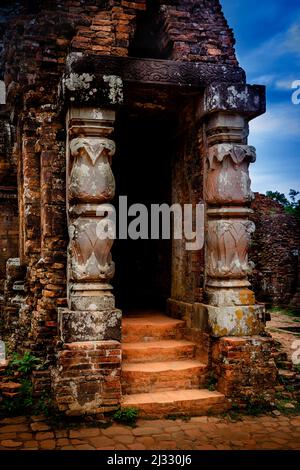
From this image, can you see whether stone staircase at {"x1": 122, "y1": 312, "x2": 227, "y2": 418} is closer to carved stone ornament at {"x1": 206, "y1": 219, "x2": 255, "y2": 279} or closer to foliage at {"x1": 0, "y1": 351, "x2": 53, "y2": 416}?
foliage at {"x1": 0, "y1": 351, "x2": 53, "y2": 416}

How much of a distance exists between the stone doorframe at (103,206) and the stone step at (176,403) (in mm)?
273

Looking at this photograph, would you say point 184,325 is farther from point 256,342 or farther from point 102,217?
point 102,217

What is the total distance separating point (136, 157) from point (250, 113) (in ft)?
9.84

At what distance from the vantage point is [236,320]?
5.08m

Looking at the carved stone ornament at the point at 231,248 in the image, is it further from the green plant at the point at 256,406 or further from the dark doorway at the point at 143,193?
the dark doorway at the point at 143,193

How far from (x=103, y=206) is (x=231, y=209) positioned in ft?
4.72

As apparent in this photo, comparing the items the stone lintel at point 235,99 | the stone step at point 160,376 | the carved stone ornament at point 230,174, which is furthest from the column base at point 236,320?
the stone lintel at point 235,99

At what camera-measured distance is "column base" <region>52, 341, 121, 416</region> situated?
4480mm

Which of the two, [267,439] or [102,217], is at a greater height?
[102,217]

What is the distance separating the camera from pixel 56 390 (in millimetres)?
4477

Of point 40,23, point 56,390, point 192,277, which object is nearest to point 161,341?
point 192,277

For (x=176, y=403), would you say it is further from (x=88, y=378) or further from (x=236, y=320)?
(x=236, y=320)
